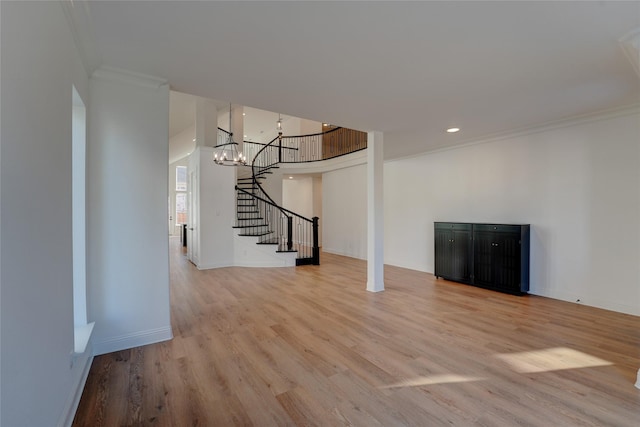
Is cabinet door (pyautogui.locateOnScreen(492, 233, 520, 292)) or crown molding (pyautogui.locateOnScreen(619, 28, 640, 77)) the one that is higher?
crown molding (pyautogui.locateOnScreen(619, 28, 640, 77))

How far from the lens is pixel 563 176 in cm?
422

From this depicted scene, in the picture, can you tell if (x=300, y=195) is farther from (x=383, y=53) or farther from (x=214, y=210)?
(x=383, y=53)

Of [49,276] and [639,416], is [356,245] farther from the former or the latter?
[49,276]

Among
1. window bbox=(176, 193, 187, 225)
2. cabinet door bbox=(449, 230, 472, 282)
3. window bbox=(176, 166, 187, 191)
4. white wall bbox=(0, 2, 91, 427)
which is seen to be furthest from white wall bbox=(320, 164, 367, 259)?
window bbox=(176, 166, 187, 191)

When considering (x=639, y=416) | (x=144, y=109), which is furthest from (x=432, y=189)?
(x=144, y=109)

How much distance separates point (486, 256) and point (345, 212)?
4.36m

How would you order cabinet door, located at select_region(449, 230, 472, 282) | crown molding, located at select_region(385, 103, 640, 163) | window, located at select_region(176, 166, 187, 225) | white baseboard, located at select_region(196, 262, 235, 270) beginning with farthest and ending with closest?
window, located at select_region(176, 166, 187, 225) → white baseboard, located at select_region(196, 262, 235, 270) → cabinet door, located at select_region(449, 230, 472, 282) → crown molding, located at select_region(385, 103, 640, 163)

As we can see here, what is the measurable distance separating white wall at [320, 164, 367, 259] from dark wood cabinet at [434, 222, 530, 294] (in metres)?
2.67

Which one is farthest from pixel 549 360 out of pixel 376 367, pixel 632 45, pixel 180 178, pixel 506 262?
pixel 180 178

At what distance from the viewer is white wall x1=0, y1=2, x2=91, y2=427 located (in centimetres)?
111

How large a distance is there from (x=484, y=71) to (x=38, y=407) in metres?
3.85

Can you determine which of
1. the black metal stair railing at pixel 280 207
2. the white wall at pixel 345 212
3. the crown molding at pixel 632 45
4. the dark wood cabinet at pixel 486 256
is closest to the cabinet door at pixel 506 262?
the dark wood cabinet at pixel 486 256

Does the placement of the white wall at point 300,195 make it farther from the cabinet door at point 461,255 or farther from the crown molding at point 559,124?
the cabinet door at point 461,255

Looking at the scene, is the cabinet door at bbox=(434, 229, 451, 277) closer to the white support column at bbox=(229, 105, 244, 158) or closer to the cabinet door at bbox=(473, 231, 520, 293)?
the cabinet door at bbox=(473, 231, 520, 293)
